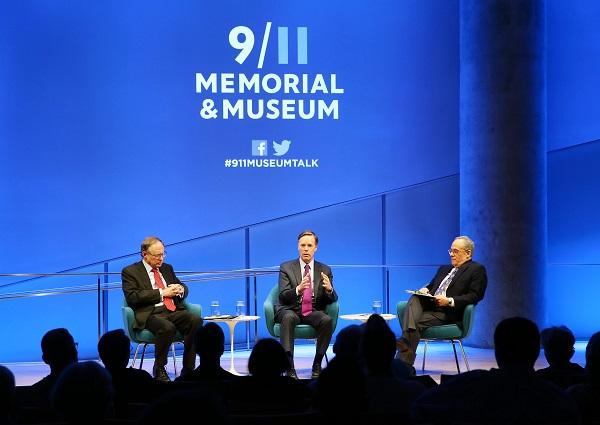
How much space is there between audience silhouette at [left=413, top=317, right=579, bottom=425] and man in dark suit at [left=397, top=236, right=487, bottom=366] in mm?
3714

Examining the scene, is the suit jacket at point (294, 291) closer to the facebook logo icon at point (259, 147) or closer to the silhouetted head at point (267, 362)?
the facebook logo icon at point (259, 147)

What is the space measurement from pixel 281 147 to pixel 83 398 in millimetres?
6470

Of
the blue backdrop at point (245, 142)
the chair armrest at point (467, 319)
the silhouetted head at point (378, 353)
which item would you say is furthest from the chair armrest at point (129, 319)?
the silhouetted head at point (378, 353)

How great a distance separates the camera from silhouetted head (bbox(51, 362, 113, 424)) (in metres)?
1.85

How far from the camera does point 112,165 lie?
26.0 feet

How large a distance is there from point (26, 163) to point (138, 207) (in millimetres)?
1148

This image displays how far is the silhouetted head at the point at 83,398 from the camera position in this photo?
6.07ft

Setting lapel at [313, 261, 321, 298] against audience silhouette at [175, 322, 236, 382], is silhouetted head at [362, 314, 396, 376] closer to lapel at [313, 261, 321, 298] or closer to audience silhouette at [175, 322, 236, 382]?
audience silhouette at [175, 322, 236, 382]

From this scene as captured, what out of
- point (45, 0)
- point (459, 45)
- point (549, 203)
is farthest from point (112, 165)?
point (549, 203)

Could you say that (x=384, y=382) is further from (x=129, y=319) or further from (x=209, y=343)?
(x=129, y=319)

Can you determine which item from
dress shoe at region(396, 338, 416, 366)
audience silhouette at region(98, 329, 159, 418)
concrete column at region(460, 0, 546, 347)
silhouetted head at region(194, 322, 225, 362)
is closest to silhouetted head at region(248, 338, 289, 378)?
audience silhouette at region(98, 329, 159, 418)

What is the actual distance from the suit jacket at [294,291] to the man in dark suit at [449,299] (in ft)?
2.29

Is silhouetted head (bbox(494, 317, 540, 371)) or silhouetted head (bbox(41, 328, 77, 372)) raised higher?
silhouetted head (bbox(494, 317, 540, 371))

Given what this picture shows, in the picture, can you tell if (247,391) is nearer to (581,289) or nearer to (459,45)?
(459,45)
